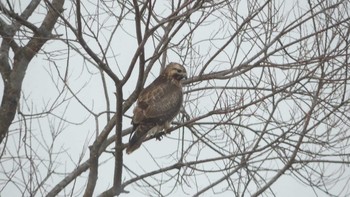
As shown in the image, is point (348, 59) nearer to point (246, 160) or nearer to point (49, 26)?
point (246, 160)

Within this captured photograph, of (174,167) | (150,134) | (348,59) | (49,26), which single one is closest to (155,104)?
(150,134)

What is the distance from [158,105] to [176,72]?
1.91ft

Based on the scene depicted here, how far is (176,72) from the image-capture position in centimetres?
862

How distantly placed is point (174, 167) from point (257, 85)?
1.43 metres

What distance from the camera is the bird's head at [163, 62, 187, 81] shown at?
8602 mm

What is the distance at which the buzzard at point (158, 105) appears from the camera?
26.1 feet

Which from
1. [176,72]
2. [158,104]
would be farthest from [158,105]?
[176,72]

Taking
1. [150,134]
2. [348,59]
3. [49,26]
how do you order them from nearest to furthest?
[348,59] < [150,134] < [49,26]

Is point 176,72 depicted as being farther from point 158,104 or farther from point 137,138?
point 137,138

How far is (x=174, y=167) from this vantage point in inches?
286

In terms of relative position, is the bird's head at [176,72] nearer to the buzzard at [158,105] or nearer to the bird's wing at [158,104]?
the buzzard at [158,105]

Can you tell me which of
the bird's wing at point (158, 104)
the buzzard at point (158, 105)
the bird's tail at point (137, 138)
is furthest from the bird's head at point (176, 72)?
the bird's tail at point (137, 138)

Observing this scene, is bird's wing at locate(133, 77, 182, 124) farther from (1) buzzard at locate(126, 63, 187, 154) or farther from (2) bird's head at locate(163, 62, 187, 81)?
(2) bird's head at locate(163, 62, 187, 81)

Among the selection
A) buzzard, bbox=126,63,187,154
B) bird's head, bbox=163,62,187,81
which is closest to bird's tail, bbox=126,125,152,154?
buzzard, bbox=126,63,187,154
